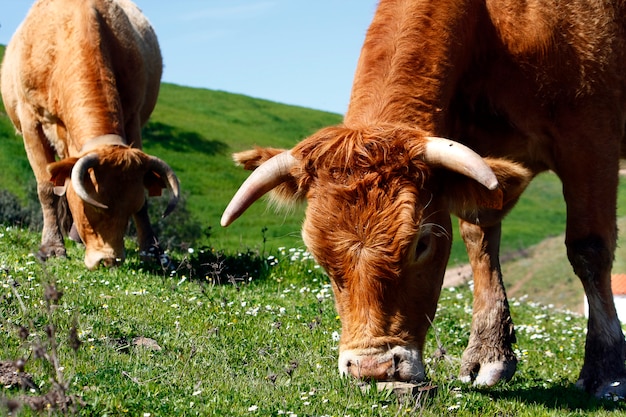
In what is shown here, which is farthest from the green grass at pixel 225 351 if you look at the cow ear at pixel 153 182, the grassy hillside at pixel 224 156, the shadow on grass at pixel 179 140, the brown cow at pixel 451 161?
the shadow on grass at pixel 179 140

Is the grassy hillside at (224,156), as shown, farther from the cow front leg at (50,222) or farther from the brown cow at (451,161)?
the brown cow at (451,161)

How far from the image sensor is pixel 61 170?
1181 cm

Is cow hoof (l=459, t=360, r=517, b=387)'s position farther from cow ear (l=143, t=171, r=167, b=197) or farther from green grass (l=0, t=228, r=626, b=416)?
cow ear (l=143, t=171, r=167, b=197)

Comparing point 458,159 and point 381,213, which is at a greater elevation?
point 458,159

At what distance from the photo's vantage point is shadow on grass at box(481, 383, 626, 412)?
21.4ft

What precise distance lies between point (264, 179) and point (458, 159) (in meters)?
1.29

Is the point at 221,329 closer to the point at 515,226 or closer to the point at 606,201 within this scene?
the point at 606,201

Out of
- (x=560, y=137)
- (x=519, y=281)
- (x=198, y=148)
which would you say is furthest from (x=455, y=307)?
(x=198, y=148)

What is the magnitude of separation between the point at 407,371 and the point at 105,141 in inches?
301

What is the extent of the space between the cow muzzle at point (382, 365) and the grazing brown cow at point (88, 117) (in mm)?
6474

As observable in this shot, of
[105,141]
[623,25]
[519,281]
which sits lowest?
[519,281]

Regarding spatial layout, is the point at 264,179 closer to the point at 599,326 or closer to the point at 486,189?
the point at 486,189

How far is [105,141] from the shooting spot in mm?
12070

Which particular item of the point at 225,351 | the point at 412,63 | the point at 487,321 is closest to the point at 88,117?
the point at 225,351
